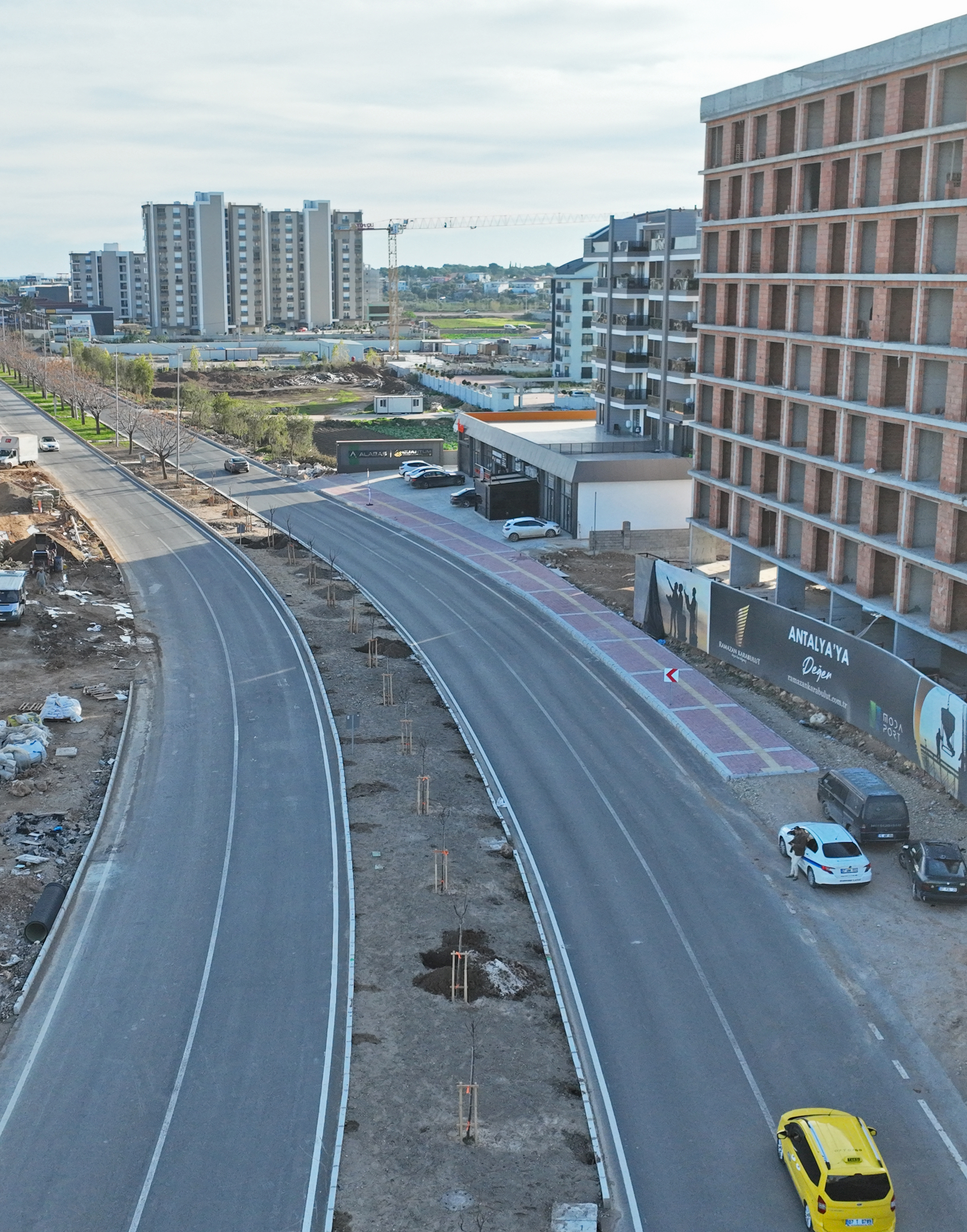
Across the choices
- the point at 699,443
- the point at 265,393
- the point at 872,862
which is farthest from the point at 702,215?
the point at 265,393

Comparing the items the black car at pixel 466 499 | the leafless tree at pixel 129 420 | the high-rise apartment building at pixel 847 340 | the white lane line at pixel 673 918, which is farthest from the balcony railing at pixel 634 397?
the leafless tree at pixel 129 420

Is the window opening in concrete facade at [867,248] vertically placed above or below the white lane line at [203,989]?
above

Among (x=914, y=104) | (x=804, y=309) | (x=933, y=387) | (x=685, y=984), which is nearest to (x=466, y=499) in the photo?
(x=804, y=309)

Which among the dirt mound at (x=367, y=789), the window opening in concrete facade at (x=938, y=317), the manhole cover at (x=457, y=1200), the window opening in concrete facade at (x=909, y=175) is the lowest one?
the manhole cover at (x=457, y=1200)

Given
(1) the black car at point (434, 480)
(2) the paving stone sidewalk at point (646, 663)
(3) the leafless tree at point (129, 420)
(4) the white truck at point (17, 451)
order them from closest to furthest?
(2) the paving stone sidewalk at point (646, 663)
(1) the black car at point (434, 480)
(4) the white truck at point (17, 451)
(3) the leafless tree at point (129, 420)

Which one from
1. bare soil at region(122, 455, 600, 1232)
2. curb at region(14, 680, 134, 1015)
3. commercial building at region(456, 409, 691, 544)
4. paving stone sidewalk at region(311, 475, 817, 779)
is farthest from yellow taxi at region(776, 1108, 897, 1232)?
commercial building at region(456, 409, 691, 544)

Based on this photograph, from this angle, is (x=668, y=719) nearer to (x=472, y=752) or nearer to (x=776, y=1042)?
(x=472, y=752)

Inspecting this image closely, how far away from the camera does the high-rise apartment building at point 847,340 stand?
39656 millimetres

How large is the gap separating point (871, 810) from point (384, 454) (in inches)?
2707

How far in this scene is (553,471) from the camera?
71438 mm

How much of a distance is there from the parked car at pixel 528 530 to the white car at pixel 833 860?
41282 mm

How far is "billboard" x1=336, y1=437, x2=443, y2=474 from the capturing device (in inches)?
3743

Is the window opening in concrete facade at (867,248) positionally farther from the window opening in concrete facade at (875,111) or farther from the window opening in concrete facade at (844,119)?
the window opening in concrete facade at (844,119)

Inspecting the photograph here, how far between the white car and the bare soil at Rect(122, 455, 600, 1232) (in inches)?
274
